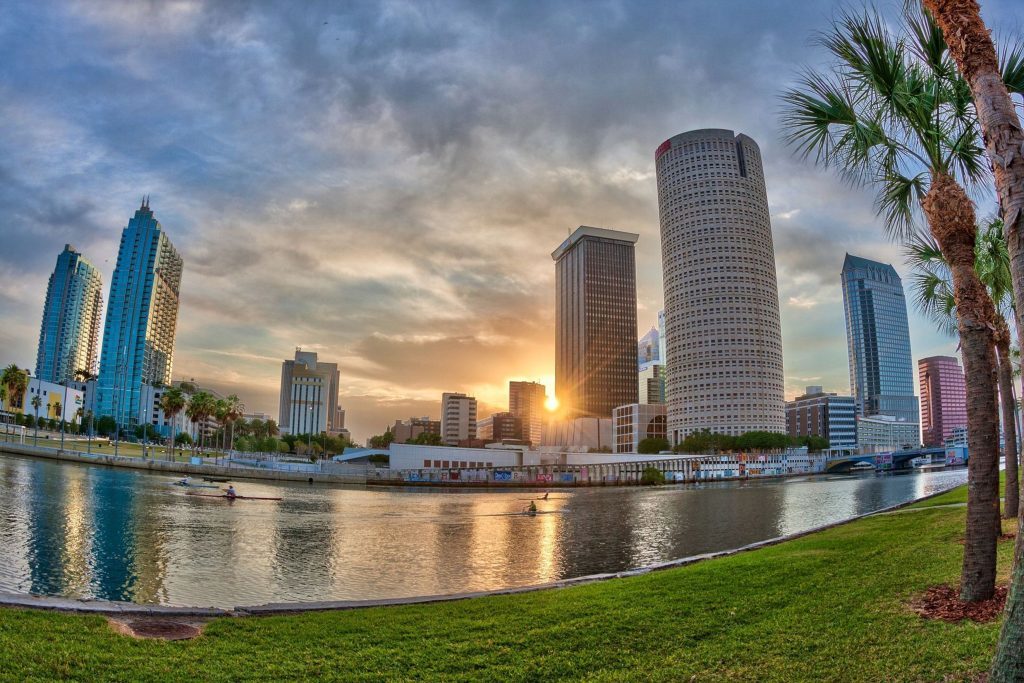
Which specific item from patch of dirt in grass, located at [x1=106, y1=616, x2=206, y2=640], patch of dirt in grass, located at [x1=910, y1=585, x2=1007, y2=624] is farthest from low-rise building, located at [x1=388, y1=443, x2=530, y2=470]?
patch of dirt in grass, located at [x1=910, y1=585, x2=1007, y2=624]

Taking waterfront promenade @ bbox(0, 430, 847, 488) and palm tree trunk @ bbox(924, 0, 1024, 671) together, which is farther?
waterfront promenade @ bbox(0, 430, 847, 488)

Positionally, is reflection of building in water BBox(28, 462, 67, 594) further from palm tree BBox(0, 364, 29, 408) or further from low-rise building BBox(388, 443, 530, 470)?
low-rise building BBox(388, 443, 530, 470)

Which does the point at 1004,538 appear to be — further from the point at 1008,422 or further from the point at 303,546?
the point at 303,546

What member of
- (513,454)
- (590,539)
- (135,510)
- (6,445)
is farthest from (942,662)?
(513,454)

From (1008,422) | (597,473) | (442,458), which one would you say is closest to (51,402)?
(442,458)

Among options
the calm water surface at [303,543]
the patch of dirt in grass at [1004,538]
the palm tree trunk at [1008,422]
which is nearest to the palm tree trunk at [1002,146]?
the patch of dirt in grass at [1004,538]

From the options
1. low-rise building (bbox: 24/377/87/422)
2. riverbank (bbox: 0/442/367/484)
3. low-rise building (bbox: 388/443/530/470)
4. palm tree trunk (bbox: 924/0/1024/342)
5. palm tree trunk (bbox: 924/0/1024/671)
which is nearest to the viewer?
palm tree trunk (bbox: 924/0/1024/671)

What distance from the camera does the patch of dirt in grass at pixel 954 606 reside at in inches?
425

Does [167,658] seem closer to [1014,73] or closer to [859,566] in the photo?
[859,566]

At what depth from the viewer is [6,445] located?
10419cm

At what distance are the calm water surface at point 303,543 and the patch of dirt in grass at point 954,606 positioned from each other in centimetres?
1593

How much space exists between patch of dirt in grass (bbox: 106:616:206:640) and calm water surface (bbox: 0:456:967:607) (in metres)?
8.05

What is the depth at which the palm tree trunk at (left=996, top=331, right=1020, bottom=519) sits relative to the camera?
2339cm

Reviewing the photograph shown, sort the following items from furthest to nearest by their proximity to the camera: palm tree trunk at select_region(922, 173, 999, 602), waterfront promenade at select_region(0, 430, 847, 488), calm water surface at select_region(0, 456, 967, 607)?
waterfront promenade at select_region(0, 430, 847, 488) → calm water surface at select_region(0, 456, 967, 607) → palm tree trunk at select_region(922, 173, 999, 602)
